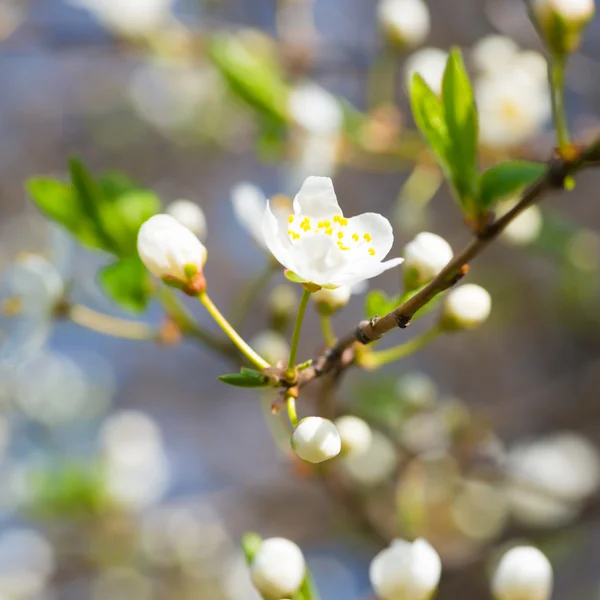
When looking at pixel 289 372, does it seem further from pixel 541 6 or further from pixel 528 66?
pixel 528 66

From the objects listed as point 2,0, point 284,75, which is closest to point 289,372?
point 284,75

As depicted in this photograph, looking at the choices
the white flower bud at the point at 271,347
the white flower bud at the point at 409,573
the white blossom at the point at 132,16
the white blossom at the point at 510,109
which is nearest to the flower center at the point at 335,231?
the white flower bud at the point at 409,573

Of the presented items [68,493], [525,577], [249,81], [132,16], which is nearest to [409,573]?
[525,577]

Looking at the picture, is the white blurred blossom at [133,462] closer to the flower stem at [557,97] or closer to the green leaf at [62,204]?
the green leaf at [62,204]

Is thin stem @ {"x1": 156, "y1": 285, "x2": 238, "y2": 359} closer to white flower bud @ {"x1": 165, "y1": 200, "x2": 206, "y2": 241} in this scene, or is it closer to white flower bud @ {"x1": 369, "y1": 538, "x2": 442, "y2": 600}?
white flower bud @ {"x1": 165, "y1": 200, "x2": 206, "y2": 241}

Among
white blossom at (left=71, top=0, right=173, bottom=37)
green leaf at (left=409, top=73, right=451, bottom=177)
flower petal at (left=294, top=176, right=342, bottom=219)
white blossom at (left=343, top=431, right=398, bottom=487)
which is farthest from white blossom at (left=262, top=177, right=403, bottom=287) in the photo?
white blossom at (left=71, top=0, right=173, bottom=37)

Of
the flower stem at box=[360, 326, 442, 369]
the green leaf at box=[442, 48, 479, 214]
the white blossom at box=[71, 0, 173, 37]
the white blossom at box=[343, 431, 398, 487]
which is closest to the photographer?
the green leaf at box=[442, 48, 479, 214]
